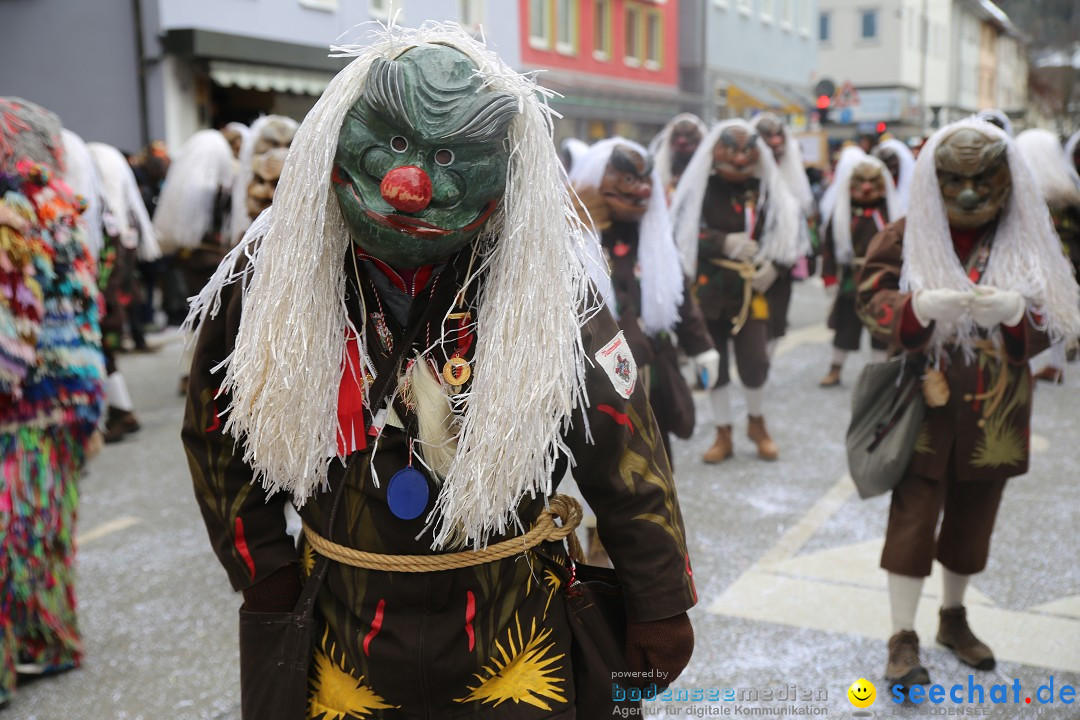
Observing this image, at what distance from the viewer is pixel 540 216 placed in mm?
1729

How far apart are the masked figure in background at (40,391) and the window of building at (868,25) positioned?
39990 millimetres

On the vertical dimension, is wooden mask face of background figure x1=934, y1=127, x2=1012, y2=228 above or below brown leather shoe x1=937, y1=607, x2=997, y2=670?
above

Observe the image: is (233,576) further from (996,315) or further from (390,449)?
(996,315)

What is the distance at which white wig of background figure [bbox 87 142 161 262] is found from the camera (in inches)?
277

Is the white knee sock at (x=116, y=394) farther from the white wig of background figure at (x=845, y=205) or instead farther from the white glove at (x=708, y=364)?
the white wig of background figure at (x=845, y=205)

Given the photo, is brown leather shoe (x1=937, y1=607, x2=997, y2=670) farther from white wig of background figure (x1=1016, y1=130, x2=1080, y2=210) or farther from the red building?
the red building

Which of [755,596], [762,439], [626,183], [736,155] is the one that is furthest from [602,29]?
[755,596]

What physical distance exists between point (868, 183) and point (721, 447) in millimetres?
2580

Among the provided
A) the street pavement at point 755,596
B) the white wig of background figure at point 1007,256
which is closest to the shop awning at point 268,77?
the street pavement at point 755,596

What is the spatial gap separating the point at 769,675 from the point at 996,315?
4.54 ft

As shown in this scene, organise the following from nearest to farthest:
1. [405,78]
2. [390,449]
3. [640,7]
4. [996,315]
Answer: [405,78] → [390,449] → [996,315] → [640,7]

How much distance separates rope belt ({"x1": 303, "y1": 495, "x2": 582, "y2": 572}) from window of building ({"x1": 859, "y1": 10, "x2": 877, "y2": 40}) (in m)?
41.0

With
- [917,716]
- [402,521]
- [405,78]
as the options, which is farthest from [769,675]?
[405,78]

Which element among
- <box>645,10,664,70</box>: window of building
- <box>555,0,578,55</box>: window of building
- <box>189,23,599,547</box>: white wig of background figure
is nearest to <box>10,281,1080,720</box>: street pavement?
<box>189,23,599,547</box>: white wig of background figure
